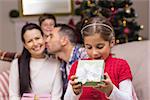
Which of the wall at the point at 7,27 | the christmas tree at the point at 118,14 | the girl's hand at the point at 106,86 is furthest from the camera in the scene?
the wall at the point at 7,27

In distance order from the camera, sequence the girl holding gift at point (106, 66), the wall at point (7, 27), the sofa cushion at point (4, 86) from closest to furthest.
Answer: the girl holding gift at point (106, 66) < the sofa cushion at point (4, 86) < the wall at point (7, 27)

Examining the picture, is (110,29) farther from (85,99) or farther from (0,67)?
(0,67)

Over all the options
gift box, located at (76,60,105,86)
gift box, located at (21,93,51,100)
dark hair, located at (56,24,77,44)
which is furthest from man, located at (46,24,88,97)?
gift box, located at (76,60,105,86)

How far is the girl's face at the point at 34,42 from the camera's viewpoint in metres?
2.04

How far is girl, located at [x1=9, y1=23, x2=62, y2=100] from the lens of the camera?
2002 millimetres

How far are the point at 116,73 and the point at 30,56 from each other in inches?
32.5

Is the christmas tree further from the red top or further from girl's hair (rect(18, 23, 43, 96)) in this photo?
the red top

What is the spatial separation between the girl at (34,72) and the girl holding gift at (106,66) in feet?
1.73

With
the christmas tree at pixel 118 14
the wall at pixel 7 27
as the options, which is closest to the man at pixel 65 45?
the christmas tree at pixel 118 14

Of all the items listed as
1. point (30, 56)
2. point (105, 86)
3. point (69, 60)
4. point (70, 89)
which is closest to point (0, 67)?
point (30, 56)

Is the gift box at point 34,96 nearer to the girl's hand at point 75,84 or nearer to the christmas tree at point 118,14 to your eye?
the girl's hand at point 75,84

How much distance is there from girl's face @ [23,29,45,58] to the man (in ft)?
0.25

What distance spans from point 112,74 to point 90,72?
201mm

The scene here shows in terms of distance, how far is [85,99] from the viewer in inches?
55.8
